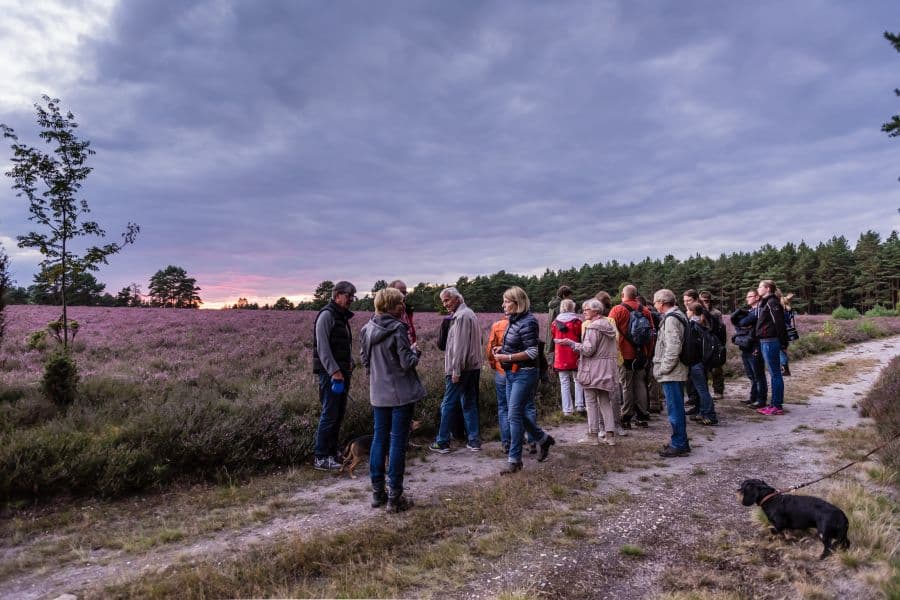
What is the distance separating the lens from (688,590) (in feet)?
10.1

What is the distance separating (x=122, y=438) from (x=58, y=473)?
769mm

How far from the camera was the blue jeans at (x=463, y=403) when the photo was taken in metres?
6.59

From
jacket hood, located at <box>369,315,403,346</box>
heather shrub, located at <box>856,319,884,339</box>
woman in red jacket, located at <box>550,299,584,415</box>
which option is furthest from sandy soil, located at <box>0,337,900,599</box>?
heather shrub, located at <box>856,319,884,339</box>

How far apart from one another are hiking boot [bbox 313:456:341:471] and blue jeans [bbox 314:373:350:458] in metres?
0.07

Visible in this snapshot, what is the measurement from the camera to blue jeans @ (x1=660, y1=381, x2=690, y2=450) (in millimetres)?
6023

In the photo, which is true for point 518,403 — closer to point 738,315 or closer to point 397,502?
point 397,502

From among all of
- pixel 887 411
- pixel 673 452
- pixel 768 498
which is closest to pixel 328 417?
pixel 673 452

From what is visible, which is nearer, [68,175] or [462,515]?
[462,515]

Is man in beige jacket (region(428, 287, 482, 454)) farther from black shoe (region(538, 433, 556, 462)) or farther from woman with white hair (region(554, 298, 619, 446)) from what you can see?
woman with white hair (region(554, 298, 619, 446))

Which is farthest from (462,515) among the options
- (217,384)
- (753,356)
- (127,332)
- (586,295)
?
(586,295)

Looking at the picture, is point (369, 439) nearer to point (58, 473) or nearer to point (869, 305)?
point (58, 473)

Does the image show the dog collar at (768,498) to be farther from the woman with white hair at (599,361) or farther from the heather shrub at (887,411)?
the woman with white hair at (599,361)

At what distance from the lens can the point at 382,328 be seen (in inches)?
184

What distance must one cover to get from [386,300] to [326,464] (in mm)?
2676
